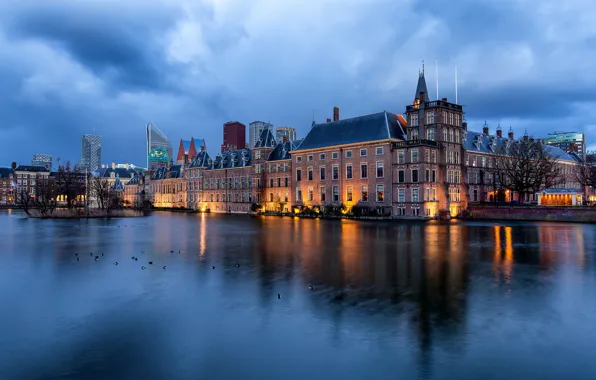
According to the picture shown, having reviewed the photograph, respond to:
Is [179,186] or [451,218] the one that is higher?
[179,186]

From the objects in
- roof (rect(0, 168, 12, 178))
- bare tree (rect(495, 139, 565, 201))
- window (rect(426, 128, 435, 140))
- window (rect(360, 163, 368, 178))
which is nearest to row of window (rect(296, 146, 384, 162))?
window (rect(360, 163, 368, 178))

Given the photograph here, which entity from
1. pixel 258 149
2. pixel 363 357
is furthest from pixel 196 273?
pixel 258 149

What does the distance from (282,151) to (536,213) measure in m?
52.3

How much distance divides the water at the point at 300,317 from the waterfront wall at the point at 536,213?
3974cm

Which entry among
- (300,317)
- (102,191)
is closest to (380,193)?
(102,191)

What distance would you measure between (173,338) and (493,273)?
1636cm

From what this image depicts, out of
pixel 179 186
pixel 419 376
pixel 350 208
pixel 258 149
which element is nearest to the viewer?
pixel 419 376

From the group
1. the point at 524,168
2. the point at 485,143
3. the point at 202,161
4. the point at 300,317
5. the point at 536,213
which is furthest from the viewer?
the point at 202,161

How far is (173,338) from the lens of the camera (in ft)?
42.8

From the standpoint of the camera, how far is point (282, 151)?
10025 centimetres

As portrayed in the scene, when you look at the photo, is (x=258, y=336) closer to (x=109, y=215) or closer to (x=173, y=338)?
(x=173, y=338)

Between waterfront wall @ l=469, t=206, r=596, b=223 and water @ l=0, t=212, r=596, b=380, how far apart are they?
39739mm

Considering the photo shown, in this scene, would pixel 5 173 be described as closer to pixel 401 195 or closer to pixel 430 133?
pixel 401 195

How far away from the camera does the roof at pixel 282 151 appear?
323 feet
